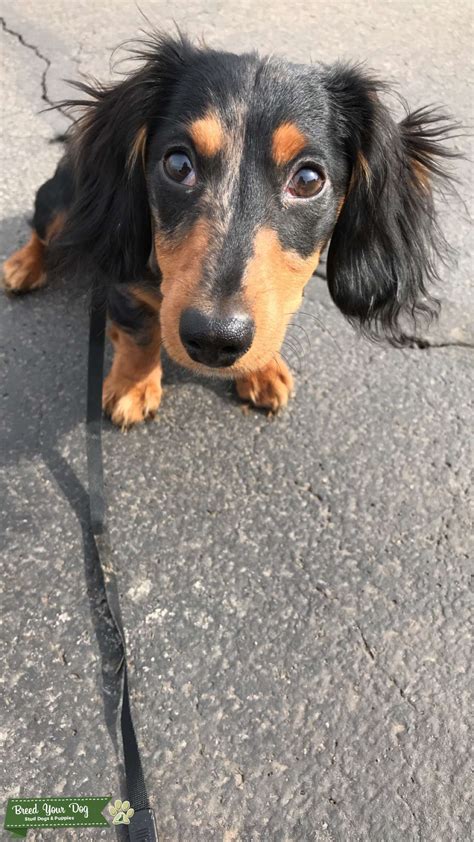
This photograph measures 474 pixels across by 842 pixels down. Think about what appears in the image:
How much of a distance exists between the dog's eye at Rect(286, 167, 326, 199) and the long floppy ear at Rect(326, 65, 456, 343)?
0.19m

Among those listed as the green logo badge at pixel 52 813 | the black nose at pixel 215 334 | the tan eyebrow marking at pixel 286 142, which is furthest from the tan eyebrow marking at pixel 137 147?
the green logo badge at pixel 52 813

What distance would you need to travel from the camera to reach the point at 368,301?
7.22ft

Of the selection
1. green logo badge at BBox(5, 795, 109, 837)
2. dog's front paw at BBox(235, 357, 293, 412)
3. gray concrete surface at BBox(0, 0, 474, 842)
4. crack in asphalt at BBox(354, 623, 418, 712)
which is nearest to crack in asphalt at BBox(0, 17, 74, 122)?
gray concrete surface at BBox(0, 0, 474, 842)

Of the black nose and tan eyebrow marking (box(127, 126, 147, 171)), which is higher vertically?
tan eyebrow marking (box(127, 126, 147, 171))

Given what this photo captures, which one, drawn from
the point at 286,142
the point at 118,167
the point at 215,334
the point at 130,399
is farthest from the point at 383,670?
the point at 118,167

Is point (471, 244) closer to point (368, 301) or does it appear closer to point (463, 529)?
point (368, 301)

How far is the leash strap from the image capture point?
1.64m

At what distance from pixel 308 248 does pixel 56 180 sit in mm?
1204

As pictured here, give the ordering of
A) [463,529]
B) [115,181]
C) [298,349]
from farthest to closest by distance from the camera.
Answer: [298,349], [463,529], [115,181]

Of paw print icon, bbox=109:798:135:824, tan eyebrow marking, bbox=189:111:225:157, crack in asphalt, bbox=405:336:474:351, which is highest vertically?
tan eyebrow marking, bbox=189:111:225:157

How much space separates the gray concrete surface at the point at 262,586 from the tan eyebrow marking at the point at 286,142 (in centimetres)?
107

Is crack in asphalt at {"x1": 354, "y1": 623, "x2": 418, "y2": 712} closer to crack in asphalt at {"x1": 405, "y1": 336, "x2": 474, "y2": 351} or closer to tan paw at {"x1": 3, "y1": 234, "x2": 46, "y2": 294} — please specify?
crack in asphalt at {"x1": 405, "y1": 336, "x2": 474, "y2": 351}

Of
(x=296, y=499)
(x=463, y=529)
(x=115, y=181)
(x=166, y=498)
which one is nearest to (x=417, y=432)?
(x=463, y=529)

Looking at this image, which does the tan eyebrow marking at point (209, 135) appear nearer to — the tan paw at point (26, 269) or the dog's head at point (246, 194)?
the dog's head at point (246, 194)
